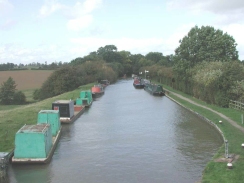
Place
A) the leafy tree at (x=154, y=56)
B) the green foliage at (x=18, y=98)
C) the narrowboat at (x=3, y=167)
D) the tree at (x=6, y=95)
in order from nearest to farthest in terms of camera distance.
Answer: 1. the narrowboat at (x=3, y=167)
2. the green foliage at (x=18, y=98)
3. the tree at (x=6, y=95)
4. the leafy tree at (x=154, y=56)

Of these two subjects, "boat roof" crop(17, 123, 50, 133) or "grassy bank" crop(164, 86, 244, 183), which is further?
"boat roof" crop(17, 123, 50, 133)

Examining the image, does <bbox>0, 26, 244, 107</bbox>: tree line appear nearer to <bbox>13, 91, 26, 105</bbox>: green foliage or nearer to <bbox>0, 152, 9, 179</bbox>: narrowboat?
<bbox>13, 91, 26, 105</bbox>: green foliage

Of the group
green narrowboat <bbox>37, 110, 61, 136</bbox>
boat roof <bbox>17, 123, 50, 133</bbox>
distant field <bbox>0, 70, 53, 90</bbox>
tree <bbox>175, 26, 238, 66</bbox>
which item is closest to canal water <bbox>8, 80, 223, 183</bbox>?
green narrowboat <bbox>37, 110, 61, 136</bbox>

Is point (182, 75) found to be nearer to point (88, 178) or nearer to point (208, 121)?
point (208, 121)

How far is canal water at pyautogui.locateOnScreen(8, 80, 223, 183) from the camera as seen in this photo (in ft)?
47.3

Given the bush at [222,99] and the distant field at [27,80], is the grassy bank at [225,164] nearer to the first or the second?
the bush at [222,99]

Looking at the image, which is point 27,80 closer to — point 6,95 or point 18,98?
point 6,95

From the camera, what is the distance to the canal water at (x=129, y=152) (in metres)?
14.4

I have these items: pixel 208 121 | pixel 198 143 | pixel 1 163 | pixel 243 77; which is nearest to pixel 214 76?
pixel 243 77

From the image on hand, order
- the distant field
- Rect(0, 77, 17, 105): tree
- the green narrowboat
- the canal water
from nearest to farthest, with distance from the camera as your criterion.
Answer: the canal water, the green narrowboat, Rect(0, 77, 17, 105): tree, the distant field

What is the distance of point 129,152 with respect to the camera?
59.5 ft

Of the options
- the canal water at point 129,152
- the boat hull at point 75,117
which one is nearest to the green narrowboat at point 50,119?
the canal water at point 129,152

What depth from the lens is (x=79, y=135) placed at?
23031 millimetres

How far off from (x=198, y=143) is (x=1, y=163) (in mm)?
11886
